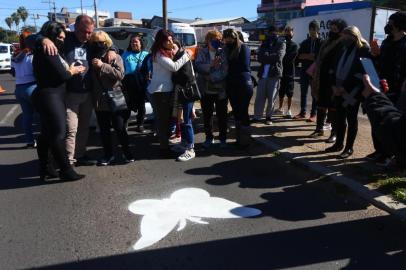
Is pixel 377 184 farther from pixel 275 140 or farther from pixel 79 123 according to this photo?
pixel 79 123

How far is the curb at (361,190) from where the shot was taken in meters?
4.04

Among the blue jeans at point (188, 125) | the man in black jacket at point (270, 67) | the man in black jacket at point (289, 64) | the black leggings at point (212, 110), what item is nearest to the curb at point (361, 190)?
the black leggings at point (212, 110)

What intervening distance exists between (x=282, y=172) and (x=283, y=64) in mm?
3447

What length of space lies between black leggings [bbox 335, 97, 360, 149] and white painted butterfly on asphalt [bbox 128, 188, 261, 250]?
7.15 ft

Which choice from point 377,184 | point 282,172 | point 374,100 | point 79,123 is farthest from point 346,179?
point 79,123

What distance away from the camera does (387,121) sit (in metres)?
2.50

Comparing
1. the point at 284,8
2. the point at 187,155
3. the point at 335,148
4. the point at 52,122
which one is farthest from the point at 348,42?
the point at 284,8

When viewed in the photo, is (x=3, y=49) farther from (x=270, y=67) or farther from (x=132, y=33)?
(x=270, y=67)

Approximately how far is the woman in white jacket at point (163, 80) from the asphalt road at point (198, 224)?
0.59 metres

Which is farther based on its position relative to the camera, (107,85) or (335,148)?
(335,148)

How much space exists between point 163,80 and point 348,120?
8.50 ft

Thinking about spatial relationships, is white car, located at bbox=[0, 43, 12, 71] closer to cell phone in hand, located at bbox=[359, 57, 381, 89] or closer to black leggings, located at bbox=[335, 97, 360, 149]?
black leggings, located at bbox=[335, 97, 360, 149]

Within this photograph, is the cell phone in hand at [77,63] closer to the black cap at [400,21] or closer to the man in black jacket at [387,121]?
the man in black jacket at [387,121]

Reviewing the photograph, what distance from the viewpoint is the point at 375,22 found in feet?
63.8
